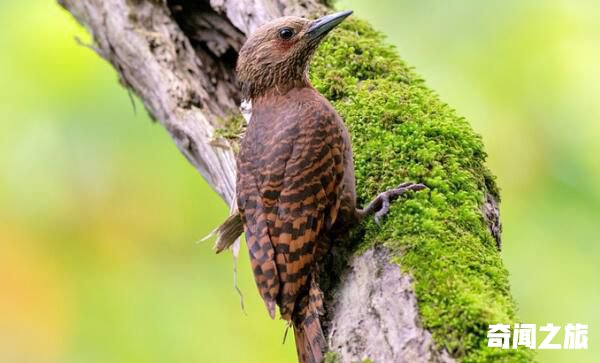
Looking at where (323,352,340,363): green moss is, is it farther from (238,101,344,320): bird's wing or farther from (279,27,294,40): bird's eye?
(279,27,294,40): bird's eye

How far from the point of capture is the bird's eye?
13.2 ft

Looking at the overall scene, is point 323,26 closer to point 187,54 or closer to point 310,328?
point 187,54

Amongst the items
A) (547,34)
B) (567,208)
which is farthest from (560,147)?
(547,34)

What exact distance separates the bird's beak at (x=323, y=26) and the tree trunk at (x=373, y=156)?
330 mm

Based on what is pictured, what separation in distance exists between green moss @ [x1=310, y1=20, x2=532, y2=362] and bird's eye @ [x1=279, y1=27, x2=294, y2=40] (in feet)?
1.21

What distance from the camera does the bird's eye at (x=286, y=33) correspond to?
401 cm

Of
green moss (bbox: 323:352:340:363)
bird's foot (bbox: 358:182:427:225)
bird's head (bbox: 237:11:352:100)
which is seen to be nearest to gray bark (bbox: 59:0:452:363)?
bird's head (bbox: 237:11:352:100)

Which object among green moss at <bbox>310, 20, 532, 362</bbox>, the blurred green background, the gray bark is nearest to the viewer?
green moss at <bbox>310, 20, 532, 362</bbox>

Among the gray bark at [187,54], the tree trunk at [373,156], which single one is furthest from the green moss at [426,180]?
the gray bark at [187,54]

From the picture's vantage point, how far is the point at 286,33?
402cm

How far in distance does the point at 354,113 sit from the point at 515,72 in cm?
197

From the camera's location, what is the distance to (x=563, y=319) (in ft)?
15.8

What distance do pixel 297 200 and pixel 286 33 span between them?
1116 mm

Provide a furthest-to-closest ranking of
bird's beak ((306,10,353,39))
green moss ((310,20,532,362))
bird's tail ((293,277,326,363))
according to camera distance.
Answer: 1. bird's beak ((306,10,353,39))
2. bird's tail ((293,277,326,363))
3. green moss ((310,20,532,362))
